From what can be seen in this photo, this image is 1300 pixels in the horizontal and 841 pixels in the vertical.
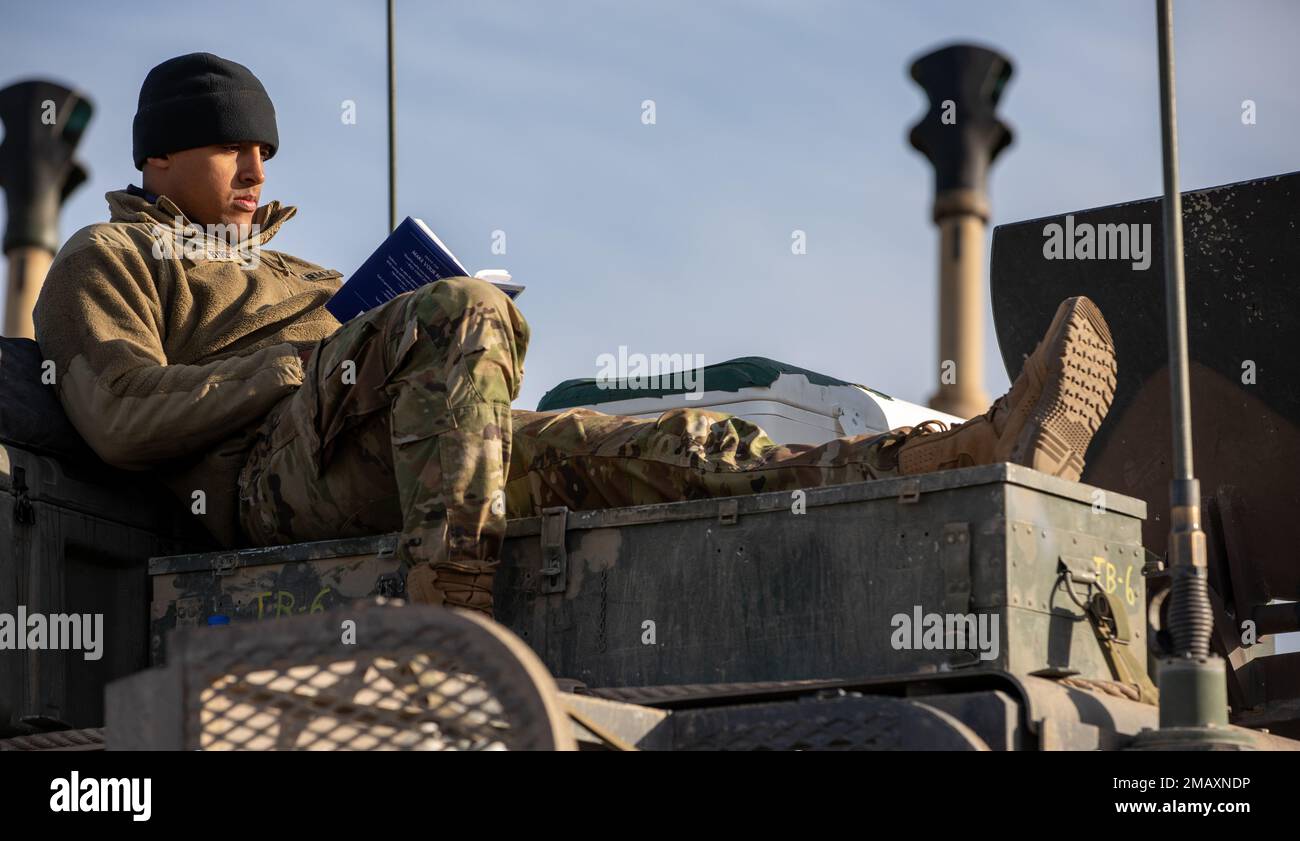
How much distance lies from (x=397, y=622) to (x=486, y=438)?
1.68 m

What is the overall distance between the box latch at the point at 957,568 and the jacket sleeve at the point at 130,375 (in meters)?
1.83

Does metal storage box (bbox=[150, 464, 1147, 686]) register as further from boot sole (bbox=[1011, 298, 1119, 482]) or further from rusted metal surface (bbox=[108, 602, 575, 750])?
rusted metal surface (bbox=[108, 602, 575, 750])

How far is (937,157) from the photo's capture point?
731 inches

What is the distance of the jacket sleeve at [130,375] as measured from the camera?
195 inches

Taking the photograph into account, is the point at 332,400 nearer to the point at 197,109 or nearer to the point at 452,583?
the point at 452,583

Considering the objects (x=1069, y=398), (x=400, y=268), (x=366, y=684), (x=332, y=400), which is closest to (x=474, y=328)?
(x=332, y=400)

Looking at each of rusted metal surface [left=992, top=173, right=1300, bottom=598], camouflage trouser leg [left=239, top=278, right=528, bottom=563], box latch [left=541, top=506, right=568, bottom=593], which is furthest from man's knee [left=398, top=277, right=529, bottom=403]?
rusted metal surface [left=992, top=173, right=1300, bottom=598]

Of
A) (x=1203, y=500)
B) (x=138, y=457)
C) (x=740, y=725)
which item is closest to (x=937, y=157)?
(x=1203, y=500)

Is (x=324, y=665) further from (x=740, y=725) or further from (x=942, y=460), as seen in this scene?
(x=942, y=460)

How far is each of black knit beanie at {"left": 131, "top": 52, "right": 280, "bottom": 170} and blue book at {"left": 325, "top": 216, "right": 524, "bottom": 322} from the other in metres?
0.68

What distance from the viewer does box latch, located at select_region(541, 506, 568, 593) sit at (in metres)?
4.41

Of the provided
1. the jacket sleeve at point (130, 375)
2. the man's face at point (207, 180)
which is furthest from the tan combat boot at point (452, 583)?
the man's face at point (207, 180)

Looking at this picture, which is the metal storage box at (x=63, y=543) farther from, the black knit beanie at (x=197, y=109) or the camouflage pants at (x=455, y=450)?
the black knit beanie at (x=197, y=109)

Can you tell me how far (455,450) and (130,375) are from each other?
3.50 ft
